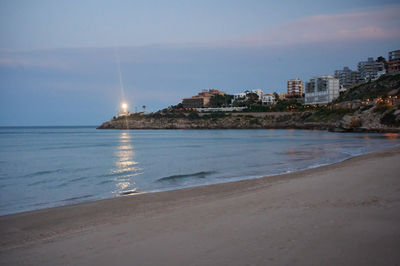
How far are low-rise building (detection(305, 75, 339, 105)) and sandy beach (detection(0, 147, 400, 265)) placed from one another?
123160 millimetres

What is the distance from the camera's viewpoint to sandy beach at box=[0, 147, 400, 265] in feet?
14.4

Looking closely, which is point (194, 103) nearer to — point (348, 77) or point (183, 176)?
point (348, 77)

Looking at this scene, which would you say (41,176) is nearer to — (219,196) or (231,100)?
(219,196)

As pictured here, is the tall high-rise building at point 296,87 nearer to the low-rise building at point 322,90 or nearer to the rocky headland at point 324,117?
the low-rise building at point 322,90

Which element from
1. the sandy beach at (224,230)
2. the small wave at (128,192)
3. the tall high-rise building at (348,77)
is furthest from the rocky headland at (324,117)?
the sandy beach at (224,230)

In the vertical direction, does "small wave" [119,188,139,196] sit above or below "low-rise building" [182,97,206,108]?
below

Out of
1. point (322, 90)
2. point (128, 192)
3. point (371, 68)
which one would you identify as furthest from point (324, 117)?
point (128, 192)

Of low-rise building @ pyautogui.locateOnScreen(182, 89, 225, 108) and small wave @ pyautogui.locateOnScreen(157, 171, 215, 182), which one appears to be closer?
small wave @ pyautogui.locateOnScreen(157, 171, 215, 182)

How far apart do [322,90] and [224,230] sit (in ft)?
459

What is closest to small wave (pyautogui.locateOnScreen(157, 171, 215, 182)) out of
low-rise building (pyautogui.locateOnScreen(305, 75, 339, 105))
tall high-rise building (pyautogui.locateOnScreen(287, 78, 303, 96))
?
low-rise building (pyautogui.locateOnScreen(305, 75, 339, 105))

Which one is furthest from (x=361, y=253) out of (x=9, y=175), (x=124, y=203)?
(x=9, y=175)

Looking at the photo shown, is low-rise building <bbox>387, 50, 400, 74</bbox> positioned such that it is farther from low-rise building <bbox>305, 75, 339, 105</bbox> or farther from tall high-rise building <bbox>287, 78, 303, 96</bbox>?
tall high-rise building <bbox>287, 78, 303, 96</bbox>

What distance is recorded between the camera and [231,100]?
167 m

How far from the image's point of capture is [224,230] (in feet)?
18.5
